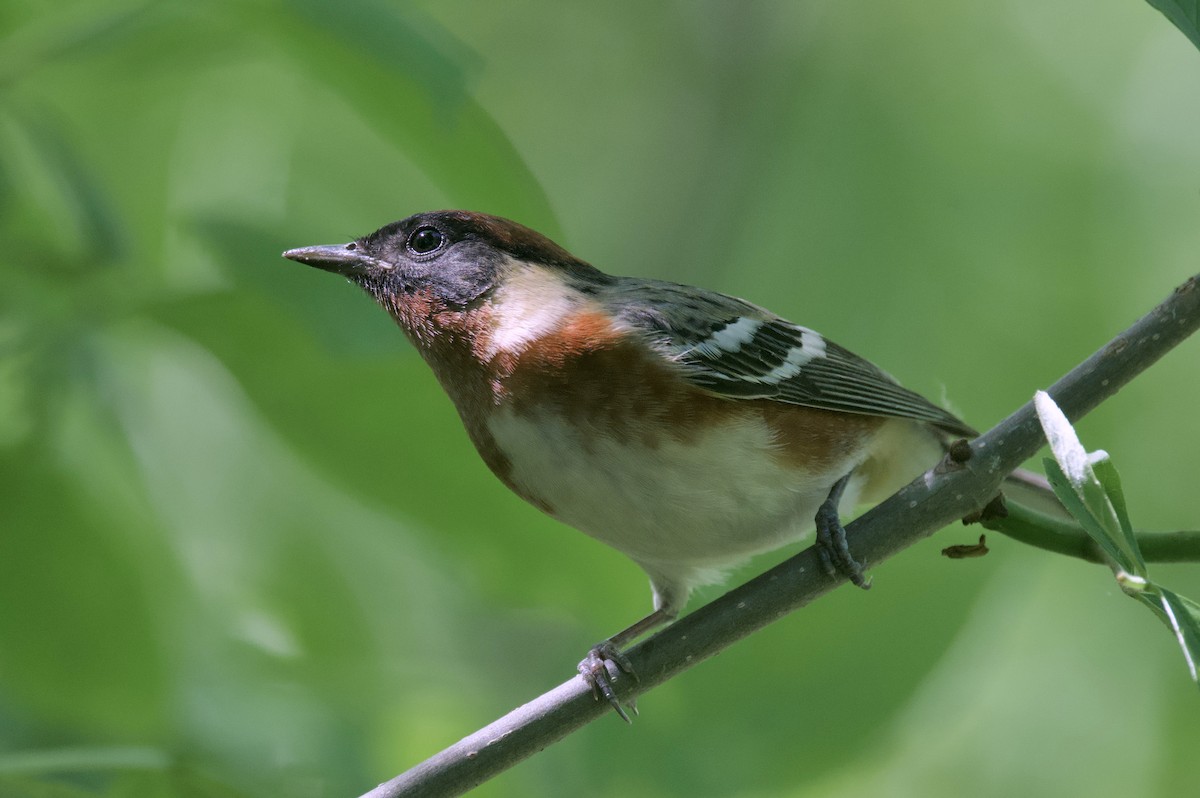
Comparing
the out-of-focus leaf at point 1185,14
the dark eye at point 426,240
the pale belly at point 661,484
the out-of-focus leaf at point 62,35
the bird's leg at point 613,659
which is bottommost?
the bird's leg at point 613,659

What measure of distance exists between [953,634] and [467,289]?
1.63 meters

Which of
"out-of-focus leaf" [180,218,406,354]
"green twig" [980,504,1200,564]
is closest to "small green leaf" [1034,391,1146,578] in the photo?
"green twig" [980,504,1200,564]

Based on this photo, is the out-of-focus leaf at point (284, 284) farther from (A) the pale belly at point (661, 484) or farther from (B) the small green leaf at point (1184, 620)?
(B) the small green leaf at point (1184, 620)

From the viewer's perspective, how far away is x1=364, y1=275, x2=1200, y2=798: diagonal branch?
81.9 inches

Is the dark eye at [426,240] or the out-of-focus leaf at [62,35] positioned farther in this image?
the dark eye at [426,240]

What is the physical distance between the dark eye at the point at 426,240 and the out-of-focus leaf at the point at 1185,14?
6.94 feet

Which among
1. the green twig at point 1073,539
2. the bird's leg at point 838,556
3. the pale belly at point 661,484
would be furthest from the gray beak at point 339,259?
the green twig at point 1073,539

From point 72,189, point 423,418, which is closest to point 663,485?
point 423,418

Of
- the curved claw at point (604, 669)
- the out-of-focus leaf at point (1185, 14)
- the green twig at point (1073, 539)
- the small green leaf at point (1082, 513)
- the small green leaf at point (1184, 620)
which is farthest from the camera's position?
the curved claw at point (604, 669)

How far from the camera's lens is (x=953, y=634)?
121 inches

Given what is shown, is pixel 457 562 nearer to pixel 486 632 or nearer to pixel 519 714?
pixel 519 714

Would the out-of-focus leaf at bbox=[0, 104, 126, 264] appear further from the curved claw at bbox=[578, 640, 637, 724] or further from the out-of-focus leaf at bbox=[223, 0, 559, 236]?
the curved claw at bbox=[578, 640, 637, 724]

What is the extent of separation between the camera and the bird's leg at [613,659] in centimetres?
238

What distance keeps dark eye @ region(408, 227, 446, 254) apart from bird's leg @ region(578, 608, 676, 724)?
49.2 inches
